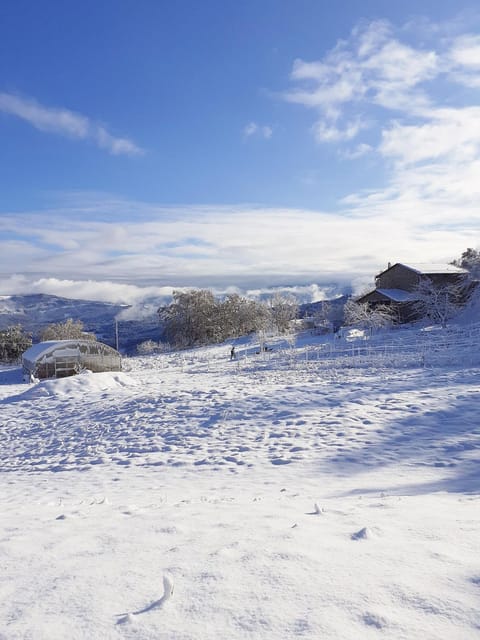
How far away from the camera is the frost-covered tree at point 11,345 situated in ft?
171

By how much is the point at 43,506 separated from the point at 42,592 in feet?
16.1

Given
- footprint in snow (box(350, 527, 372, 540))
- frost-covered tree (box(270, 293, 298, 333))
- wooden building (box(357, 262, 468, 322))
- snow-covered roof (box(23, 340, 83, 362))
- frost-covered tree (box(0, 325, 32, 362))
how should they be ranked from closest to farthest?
footprint in snow (box(350, 527, 372, 540)), snow-covered roof (box(23, 340, 83, 362)), wooden building (box(357, 262, 468, 322)), frost-covered tree (box(0, 325, 32, 362)), frost-covered tree (box(270, 293, 298, 333))

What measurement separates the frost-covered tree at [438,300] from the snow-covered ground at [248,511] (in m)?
24.5

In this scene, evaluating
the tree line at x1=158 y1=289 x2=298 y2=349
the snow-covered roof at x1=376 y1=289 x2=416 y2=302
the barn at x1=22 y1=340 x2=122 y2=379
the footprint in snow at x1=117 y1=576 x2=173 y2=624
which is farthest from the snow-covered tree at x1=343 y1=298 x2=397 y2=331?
the footprint in snow at x1=117 y1=576 x2=173 y2=624

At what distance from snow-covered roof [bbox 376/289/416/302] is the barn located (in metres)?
29.3

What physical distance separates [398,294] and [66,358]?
112 ft

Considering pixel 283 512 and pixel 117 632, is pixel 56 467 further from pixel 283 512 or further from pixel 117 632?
pixel 117 632

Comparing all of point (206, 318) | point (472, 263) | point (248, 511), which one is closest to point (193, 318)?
point (206, 318)

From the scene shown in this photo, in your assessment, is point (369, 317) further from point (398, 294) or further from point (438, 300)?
point (398, 294)

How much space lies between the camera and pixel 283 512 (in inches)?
227

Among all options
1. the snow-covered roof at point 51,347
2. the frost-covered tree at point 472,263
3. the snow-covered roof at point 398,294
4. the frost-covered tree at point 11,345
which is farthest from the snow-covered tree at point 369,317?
the frost-covered tree at point 11,345

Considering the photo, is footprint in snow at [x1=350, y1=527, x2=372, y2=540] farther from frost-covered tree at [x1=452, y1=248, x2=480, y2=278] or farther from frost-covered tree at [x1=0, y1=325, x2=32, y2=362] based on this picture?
frost-covered tree at [x1=0, y1=325, x2=32, y2=362]

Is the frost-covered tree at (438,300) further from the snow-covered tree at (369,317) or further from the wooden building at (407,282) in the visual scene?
the snow-covered tree at (369,317)

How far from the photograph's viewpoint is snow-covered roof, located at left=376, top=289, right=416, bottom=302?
144 ft
